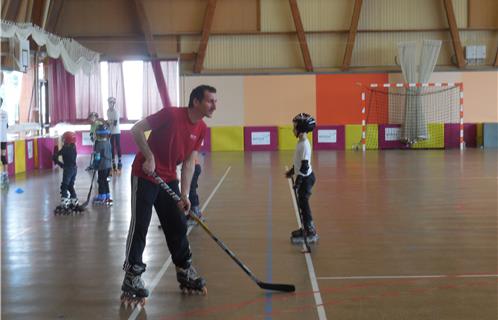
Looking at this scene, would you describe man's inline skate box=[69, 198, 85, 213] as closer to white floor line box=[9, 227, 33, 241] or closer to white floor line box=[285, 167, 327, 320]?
white floor line box=[9, 227, 33, 241]

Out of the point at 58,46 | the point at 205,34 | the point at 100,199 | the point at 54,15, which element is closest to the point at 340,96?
the point at 205,34

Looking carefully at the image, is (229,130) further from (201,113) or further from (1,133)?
(201,113)

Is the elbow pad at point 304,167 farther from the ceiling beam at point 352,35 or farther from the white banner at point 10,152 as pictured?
the ceiling beam at point 352,35

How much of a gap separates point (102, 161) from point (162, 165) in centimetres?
595

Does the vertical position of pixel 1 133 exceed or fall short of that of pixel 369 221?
it exceeds it

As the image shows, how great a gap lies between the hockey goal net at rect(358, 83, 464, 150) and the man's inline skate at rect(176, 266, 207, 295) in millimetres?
20135

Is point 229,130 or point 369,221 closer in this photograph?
point 369,221

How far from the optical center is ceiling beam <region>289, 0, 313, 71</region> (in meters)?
→ 25.1

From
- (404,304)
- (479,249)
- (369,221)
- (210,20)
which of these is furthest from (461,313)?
(210,20)

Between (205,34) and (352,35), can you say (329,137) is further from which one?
(205,34)

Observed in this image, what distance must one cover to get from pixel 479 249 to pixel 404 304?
2420mm

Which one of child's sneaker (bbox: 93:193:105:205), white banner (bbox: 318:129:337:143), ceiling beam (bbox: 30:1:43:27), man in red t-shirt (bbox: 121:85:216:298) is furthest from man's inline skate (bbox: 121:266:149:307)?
white banner (bbox: 318:129:337:143)

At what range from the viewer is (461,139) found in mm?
→ 25250

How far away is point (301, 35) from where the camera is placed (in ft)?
83.6
